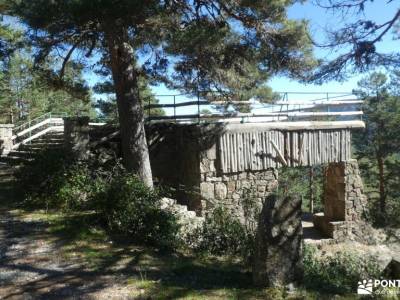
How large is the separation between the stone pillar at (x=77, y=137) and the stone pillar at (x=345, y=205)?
8.59m

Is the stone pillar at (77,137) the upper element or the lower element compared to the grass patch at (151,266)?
upper

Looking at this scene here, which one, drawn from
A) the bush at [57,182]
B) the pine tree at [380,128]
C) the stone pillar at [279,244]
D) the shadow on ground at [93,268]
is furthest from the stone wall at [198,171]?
the pine tree at [380,128]

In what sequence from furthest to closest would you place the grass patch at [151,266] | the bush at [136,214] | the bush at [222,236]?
the bush at [136,214]
the bush at [222,236]
the grass patch at [151,266]

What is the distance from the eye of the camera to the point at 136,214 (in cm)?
720

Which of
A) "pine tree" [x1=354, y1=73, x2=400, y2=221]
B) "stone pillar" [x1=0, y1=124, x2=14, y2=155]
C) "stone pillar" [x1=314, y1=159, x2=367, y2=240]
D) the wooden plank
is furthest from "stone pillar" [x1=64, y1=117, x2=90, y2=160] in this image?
"pine tree" [x1=354, y1=73, x2=400, y2=221]

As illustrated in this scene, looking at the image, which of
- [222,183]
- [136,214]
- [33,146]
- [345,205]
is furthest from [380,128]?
[136,214]

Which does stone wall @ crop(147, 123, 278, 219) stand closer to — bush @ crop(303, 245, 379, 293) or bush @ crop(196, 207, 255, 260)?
bush @ crop(196, 207, 255, 260)

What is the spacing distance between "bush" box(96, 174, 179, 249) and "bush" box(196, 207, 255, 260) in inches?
19.3

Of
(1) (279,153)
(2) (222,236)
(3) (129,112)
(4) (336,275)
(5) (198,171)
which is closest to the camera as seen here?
(4) (336,275)

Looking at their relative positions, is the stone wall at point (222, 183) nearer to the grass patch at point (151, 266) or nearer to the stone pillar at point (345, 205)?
the stone pillar at point (345, 205)

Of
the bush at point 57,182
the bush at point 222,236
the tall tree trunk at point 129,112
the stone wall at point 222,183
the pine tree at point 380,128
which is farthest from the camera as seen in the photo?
the pine tree at point 380,128

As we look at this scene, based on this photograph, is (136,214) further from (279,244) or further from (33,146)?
(33,146)

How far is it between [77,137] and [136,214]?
3922mm

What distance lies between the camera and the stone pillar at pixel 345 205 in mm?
14508
